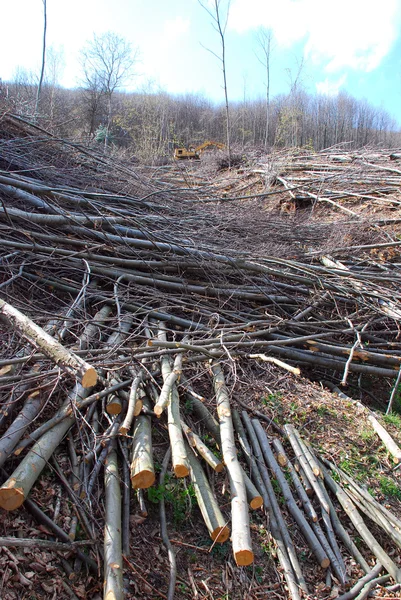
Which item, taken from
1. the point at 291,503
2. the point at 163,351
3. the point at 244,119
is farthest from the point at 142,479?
the point at 244,119

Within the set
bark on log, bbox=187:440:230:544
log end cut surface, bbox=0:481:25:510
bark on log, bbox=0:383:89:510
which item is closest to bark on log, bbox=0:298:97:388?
bark on log, bbox=0:383:89:510

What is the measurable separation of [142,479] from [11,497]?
0.67 metres

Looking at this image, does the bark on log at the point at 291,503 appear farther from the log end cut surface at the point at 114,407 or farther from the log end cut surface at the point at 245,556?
the log end cut surface at the point at 114,407

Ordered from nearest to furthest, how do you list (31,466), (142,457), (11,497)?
(11,497) < (31,466) < (142,457)

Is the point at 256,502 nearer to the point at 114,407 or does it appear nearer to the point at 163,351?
the point at 114,407

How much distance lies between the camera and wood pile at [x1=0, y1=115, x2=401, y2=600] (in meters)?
2.30

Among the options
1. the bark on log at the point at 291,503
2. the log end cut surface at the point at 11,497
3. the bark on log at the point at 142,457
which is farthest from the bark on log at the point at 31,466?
the bark on log at the point at 291,503

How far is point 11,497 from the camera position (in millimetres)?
1982

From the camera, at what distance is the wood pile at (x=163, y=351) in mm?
2299

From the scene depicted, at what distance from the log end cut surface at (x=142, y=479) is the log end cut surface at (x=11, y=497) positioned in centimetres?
57

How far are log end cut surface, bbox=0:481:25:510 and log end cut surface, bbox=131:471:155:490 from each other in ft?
1.88

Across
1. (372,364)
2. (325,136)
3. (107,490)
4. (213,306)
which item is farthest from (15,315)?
(325,136)

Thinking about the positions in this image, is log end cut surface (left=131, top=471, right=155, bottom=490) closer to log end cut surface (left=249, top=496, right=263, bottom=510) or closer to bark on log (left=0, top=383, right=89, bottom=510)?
bark on log (left=0, top=383, right=89, bottom=510)

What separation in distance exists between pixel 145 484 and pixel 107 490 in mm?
245
